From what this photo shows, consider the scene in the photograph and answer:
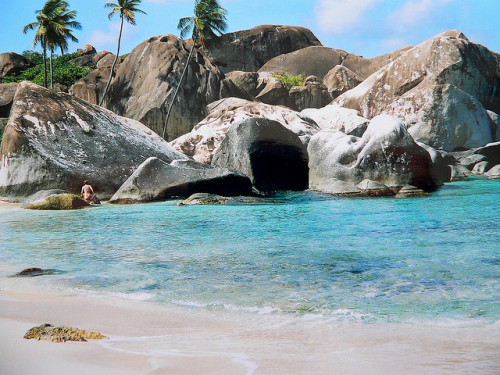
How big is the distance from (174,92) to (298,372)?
92.4ft

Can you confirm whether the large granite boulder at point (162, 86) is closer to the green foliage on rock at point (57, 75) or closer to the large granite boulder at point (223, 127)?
the green foliage on rock at point (57, 75)

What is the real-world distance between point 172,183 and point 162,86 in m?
17.9

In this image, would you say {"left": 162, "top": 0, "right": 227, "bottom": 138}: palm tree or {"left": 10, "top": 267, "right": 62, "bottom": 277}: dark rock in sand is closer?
{"left": 10, "top": 267, "right": 62, "bottom": 277}: dark rock in sand

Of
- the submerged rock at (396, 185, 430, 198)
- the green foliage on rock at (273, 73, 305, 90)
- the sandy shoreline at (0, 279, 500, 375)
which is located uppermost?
the green foliage on rock at (273, 73, 305, 90)

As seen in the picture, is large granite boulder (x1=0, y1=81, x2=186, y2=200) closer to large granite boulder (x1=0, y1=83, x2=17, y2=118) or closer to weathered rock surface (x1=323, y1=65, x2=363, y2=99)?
large granite boulder (x1=0, y1=83, x2=17, y2=118)

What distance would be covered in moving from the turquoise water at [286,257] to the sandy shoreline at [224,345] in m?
0.34

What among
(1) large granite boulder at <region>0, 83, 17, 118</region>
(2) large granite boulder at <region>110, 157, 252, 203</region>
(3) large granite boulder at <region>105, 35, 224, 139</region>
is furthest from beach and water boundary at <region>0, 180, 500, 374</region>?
(1) large granite boulder at <region>0, 83, 17, 118</region>

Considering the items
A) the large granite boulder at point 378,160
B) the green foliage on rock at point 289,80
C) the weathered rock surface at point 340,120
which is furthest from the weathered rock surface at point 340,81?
the large granite boulder at point 378,160

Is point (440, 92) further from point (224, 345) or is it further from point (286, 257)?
point (224, 345)

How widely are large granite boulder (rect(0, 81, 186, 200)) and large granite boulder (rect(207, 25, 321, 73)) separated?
90.8ft

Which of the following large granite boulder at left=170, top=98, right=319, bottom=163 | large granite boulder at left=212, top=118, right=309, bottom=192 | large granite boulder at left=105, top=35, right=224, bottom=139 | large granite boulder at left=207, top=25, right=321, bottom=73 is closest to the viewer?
large granite boulder at left=212, top=118, right=309, bottom=192

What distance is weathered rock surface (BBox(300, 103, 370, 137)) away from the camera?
24172mm

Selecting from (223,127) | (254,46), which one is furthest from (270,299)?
Result: (254,46)

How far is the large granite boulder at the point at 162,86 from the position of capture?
29359 millimetres
